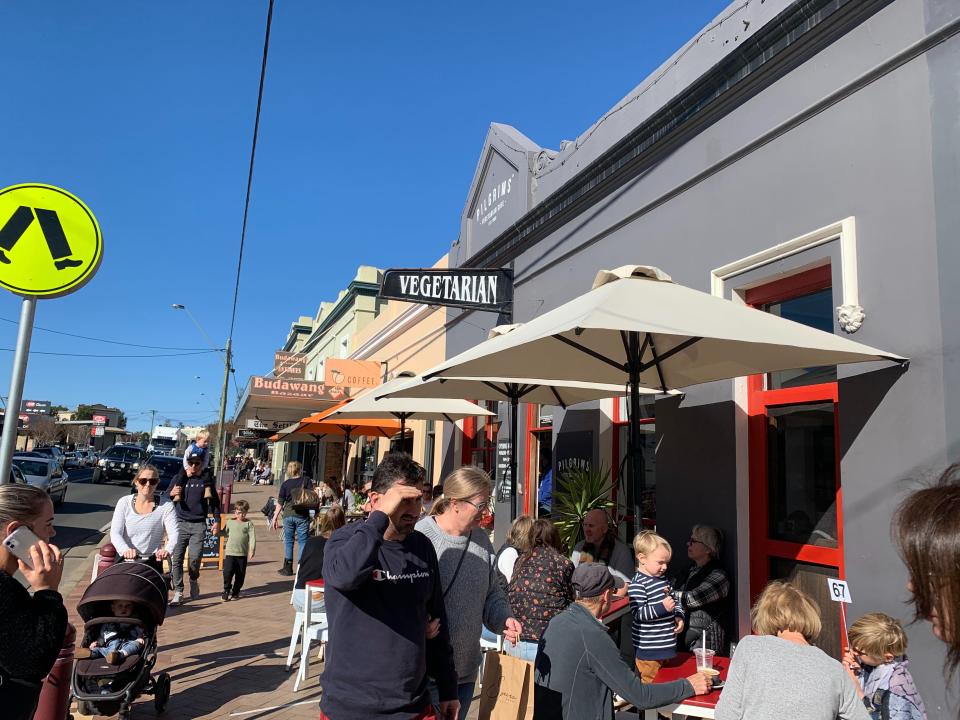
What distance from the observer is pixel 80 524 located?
17.5 meters

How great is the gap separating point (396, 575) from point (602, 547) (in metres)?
3.76

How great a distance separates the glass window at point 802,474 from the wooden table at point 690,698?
4.32 ft

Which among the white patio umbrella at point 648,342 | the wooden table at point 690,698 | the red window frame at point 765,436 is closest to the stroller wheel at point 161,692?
the white patio umbrella at point 648,342

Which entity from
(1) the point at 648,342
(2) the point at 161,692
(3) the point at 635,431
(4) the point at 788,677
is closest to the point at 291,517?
(2) the point at 161,692

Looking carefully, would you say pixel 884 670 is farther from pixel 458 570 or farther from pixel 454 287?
pixel 454 287

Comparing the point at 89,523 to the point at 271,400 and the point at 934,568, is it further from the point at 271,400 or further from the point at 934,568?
the point at 934,568

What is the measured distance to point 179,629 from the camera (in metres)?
7.78

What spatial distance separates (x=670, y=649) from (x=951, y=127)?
12.1 ft

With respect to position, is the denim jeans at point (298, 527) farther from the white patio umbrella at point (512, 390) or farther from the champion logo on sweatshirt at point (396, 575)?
the champion logo on sweatshirt at point (396, 575)

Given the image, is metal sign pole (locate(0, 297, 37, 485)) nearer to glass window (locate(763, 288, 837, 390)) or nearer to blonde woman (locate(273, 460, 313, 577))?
glass window (locate(763, 288, 837, 390))

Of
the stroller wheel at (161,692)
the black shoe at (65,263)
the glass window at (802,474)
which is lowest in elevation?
the stroller wheel at (161,692)

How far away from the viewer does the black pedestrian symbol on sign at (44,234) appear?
333 cm

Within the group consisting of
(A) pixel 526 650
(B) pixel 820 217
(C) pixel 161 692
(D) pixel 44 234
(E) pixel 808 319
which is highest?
(B) pixel 820 217

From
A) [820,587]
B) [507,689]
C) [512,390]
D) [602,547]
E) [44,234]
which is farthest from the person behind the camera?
[512,390]
